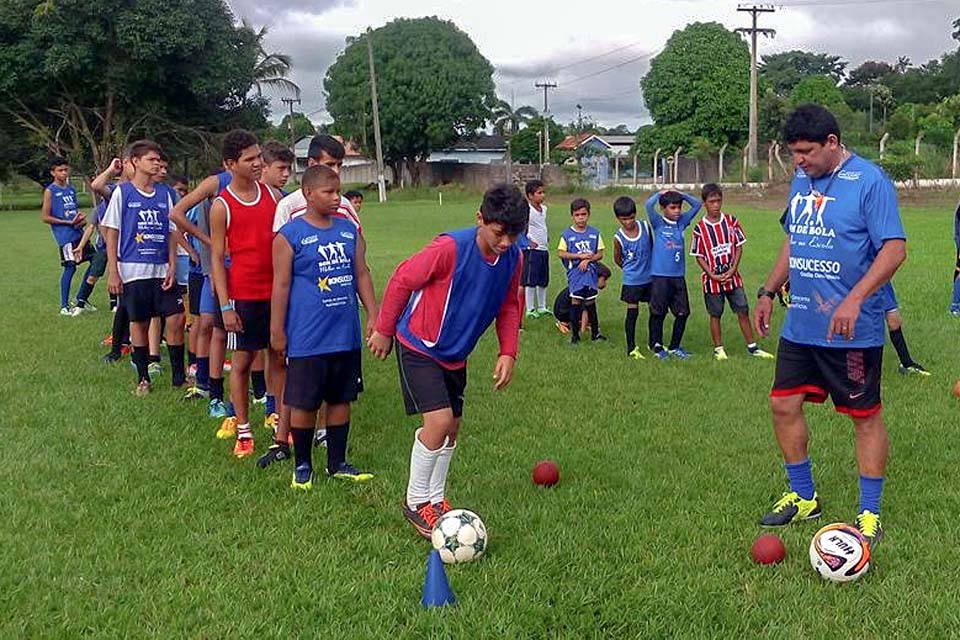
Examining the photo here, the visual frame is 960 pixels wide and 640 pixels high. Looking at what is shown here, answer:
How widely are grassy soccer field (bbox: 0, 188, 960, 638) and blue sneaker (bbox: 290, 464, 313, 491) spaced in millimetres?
100

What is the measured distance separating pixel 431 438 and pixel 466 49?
60943mm

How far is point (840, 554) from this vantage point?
4.04m

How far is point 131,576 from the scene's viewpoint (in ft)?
13.8

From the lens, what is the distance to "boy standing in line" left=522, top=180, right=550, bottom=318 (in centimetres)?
1103

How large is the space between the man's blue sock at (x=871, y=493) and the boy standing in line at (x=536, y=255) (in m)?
6.77

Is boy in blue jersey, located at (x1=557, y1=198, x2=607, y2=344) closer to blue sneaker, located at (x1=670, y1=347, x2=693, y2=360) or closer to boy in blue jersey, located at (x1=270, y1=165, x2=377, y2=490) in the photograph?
blue sneaker, located at (x1=670, y1=347, x2=693, y2=360)

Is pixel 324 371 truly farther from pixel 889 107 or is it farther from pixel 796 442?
pixel 889 107

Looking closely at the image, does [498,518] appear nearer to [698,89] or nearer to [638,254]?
[638,254]

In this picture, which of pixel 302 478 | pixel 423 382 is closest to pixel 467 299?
pixel 423 382

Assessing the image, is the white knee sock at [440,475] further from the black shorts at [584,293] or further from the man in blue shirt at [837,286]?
the black shorts at [584,293]

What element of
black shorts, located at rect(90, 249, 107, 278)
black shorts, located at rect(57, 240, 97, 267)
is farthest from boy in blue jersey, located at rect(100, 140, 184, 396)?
black shorts, located at rect(57, 240, 97, 267)

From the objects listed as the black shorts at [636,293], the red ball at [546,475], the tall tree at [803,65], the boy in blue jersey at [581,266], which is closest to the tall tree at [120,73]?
the boy in blue jersey at [581,266]

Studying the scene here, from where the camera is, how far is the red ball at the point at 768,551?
4.25 m

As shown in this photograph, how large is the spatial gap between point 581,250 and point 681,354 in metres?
1.84
